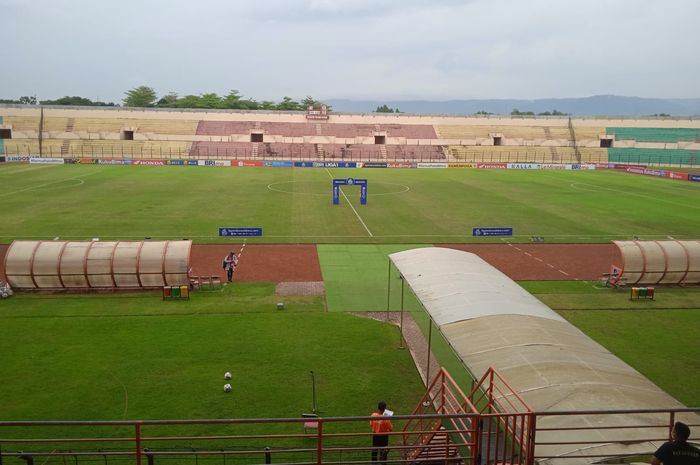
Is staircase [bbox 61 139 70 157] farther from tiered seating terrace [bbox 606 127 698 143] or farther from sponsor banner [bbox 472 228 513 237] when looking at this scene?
tiered seating terrace [bbox 606 127 698 143]

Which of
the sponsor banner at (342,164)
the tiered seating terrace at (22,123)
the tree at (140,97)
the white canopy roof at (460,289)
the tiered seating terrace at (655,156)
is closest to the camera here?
the white canopy roof at (460,289)

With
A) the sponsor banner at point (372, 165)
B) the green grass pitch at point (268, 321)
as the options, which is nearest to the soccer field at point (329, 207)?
the green grass pitch at point (268, 321)

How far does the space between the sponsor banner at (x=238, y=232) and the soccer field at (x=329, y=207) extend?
0.71 m

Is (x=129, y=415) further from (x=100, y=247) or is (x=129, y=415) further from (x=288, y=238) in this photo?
(x=288, y=238)

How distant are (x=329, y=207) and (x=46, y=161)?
58.9 m

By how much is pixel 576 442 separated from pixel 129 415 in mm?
11050

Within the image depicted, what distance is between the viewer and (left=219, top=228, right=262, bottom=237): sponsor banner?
35750 millimetres

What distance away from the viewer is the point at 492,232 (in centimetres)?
3753

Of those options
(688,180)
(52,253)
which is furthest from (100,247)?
(688,180)

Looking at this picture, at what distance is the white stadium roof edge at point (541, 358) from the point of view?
9297 mm

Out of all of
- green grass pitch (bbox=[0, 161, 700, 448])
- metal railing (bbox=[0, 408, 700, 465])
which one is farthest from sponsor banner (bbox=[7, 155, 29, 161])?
metal railing (bbox=[0, 408, 700, 465])

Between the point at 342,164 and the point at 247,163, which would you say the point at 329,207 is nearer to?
the point at 342,164

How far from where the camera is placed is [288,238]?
118 ft

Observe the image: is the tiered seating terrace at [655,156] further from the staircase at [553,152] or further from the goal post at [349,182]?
the goal post at [349,182]
